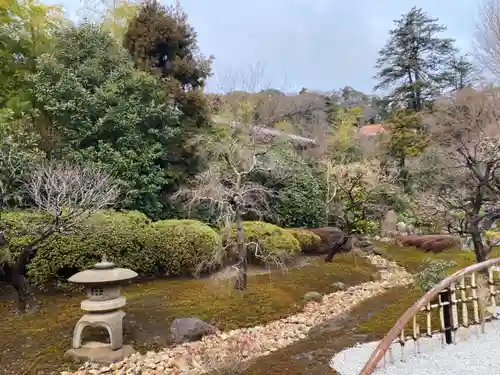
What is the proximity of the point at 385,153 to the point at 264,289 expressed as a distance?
45.5ft

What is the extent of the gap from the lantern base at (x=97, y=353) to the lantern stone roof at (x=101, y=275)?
2.72ft

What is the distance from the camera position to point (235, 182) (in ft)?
25.4

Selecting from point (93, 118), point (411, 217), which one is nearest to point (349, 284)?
point (93, 118)

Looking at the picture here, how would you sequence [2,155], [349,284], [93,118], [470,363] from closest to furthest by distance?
[470,363] < [2,155] < [349,284] < [93,118]

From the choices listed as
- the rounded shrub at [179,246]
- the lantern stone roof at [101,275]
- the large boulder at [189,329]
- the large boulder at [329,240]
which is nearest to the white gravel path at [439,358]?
the large boulder at [189,329]

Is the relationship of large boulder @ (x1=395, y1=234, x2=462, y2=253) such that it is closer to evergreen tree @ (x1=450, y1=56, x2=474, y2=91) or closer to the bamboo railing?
the bamboo railing

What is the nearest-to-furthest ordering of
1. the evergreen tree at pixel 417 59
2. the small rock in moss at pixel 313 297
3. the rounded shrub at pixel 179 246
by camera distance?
the small rock in moss at pixel 313 297, the rounded shrub at pixel 179 246, the evergreen tree at pixel 417 59

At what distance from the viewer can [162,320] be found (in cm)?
580

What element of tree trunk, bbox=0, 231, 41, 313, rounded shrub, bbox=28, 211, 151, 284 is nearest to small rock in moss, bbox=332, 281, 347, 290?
rounded shrub, bbox=28, 211, 151, 284

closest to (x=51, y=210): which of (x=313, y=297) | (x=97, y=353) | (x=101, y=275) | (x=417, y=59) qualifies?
(x=101, y=275)

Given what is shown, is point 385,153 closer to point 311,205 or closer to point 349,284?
point 311,205

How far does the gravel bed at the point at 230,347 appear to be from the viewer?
4.45m

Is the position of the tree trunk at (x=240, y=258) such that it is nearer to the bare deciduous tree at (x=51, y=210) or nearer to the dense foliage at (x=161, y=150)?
the dense foliage at (x=161, y=150)

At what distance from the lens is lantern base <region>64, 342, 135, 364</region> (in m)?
4.57
